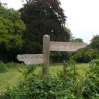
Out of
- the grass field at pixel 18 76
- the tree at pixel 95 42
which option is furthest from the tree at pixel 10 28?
the grass field at pixel 18 76

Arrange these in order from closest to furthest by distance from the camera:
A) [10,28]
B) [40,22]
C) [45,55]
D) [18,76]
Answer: [45,55] → [18,76] → [10,28] → [40,22]

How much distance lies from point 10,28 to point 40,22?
15.1 ft

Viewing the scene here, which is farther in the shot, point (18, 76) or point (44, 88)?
point (18, 76)

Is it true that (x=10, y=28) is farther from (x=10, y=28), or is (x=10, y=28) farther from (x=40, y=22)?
(x=40, y=22)

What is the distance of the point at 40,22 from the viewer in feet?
89.3

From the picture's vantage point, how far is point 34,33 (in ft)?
90.0

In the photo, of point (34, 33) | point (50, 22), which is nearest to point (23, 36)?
point (34, 33)

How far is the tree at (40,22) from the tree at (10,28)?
2327 mm


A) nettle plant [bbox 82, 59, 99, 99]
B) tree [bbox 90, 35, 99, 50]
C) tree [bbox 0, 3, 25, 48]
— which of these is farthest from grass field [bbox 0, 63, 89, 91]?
tree [bbox 90, 35, 99, 50]

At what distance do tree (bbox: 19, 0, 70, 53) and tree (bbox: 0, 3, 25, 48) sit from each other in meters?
2.33

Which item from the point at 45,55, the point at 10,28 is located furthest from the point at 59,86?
the point at 10,28

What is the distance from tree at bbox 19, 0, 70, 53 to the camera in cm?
2703

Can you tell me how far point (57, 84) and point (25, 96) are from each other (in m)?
0.46

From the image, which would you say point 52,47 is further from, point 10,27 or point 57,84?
point 10,27
